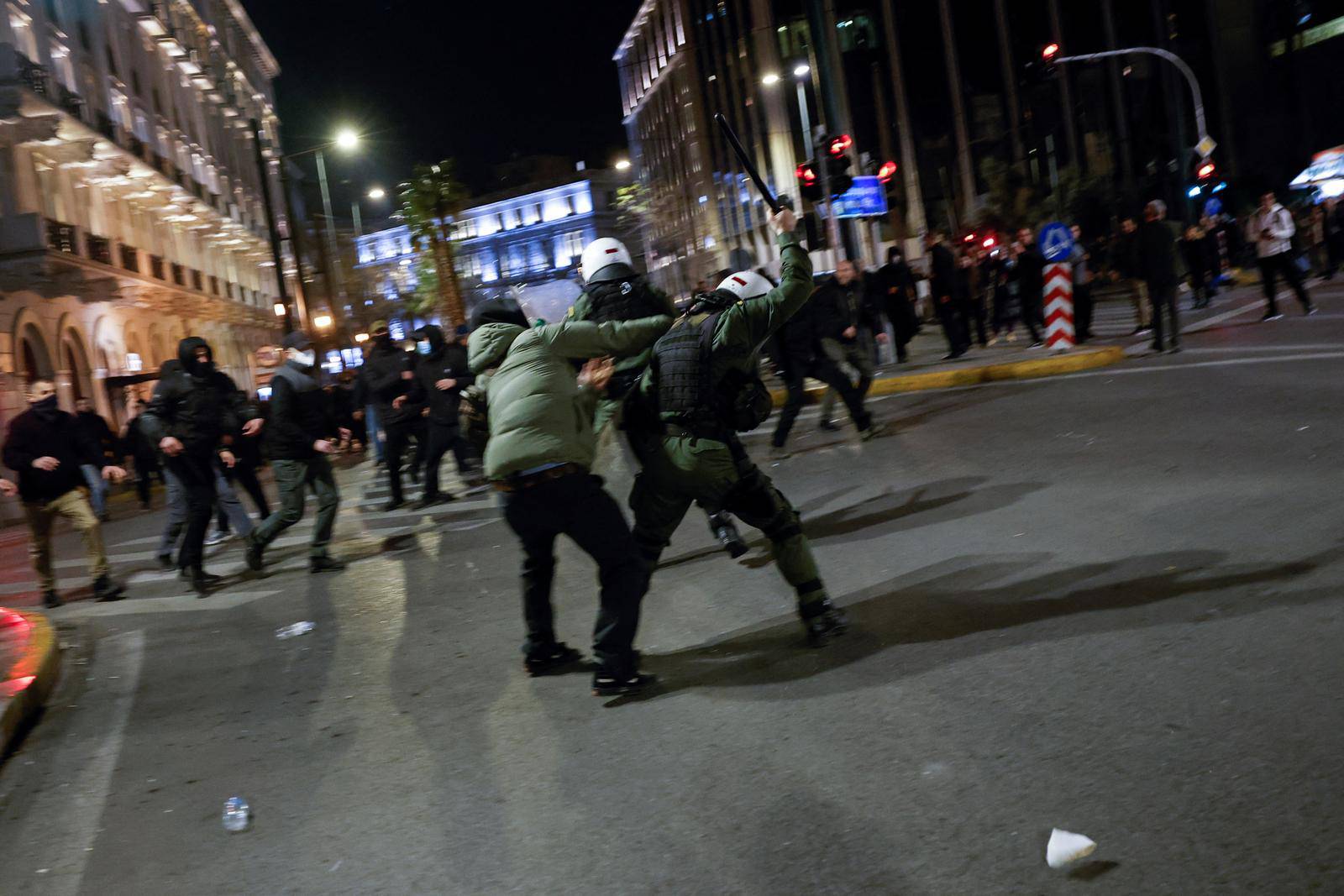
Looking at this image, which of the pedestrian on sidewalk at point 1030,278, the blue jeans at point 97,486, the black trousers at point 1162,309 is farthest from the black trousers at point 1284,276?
the blue jeans at point 97,486

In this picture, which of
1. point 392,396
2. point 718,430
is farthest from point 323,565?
point 718,430

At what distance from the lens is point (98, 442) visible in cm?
1519

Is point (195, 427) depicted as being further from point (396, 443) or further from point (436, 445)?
point (396, 443)

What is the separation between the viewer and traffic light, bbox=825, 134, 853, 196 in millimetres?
16516

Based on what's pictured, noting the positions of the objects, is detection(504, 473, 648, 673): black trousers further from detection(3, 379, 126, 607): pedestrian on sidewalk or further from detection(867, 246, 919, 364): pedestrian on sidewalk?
detection(867, 246, 919, 364): pedestrian on sidewalk

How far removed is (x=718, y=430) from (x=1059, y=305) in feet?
41.0

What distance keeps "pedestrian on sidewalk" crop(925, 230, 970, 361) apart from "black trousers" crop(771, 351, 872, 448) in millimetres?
6456

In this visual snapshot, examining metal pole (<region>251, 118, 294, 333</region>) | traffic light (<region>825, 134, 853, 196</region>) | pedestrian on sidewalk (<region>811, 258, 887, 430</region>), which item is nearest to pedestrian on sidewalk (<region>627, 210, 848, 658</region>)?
pedestrian on sidewalk (<region>811, 258, 887, 430</region>)

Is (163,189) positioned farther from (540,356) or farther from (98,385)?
(540,356)

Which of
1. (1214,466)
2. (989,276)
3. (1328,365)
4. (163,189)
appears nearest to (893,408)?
(1328,365)

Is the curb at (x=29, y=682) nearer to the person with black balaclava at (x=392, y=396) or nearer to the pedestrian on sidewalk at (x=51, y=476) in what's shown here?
the pedestrian on sidewalk at (x=51, y=476)

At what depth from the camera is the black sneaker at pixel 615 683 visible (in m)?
5.29

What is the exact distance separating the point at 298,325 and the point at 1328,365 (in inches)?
1126

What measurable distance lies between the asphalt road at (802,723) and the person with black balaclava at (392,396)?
462cm
